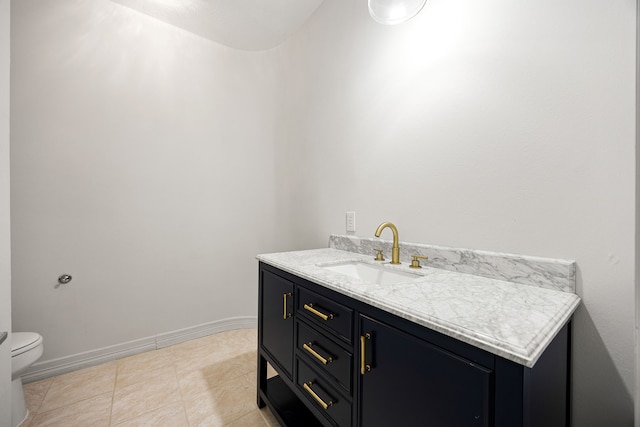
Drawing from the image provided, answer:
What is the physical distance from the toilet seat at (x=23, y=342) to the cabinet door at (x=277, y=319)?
1.24 metres

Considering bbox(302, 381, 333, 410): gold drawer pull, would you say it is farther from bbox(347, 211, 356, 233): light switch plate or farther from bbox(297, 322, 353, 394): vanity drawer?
bbox(347, 211, 356, 233): light switch plate

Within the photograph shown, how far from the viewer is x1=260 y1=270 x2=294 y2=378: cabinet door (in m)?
1.31

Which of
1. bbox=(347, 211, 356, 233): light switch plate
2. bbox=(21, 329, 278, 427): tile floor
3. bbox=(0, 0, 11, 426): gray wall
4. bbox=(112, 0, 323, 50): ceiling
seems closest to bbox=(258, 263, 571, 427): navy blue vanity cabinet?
bbox=(21, 329, 278, 427): tile floor

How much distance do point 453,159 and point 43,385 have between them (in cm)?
270

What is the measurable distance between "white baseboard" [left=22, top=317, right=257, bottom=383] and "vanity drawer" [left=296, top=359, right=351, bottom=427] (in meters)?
1.47

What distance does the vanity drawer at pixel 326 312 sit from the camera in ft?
3.24

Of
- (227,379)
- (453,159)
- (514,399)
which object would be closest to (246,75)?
(453,159)

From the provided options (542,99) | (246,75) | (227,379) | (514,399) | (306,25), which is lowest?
(227,379)

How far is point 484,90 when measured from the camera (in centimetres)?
115

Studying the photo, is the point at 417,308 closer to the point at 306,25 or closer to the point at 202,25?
the point at 306,25

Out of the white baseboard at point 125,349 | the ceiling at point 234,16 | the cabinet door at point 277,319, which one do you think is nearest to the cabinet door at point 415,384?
the cabinet door at point 277,319

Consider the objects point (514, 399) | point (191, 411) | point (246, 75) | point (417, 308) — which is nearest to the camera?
point (514, 399)

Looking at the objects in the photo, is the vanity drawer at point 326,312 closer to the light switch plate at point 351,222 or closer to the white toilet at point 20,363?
the light switch plate at point 351,222

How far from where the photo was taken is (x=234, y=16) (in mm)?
2105
